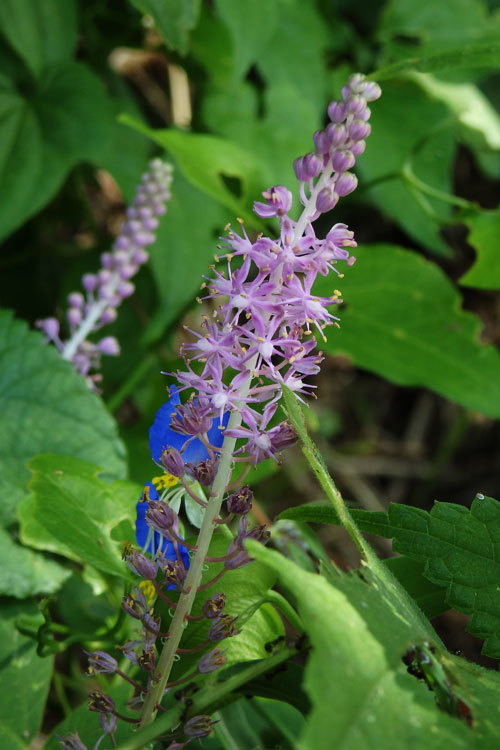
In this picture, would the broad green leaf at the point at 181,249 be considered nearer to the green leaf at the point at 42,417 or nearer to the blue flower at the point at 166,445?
the green leaf at the point at 42,417

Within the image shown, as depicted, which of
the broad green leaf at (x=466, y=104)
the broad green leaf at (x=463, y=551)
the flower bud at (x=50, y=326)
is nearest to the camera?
the broad green leaf at (x=463, y=551)

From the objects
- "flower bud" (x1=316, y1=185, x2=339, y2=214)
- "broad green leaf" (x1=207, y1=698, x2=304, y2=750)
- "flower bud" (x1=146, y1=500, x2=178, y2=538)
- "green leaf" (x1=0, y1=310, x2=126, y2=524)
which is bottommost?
"broad green leaf" (x1=207, y1=698, x2=304, y2=750)

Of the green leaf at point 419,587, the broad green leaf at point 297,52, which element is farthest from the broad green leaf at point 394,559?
the broad green leaf at point 297,52

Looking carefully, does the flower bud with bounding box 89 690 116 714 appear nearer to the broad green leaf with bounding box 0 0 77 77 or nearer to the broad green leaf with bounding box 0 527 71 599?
the broad green leaf with bounding box 0 527 71 599

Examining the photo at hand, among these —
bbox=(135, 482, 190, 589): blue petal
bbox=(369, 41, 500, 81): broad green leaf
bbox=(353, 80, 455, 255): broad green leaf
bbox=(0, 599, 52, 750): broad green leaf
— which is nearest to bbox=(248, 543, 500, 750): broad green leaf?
bbox=(135, 482, 190, 589): blue petal

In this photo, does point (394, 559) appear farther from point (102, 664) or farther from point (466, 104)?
point (466, 104)

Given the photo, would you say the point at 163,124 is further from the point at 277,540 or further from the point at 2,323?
the point at 277,540

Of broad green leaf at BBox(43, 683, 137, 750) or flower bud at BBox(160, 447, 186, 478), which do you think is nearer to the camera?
flower bud at BBox(160, 447, 186, 478)
